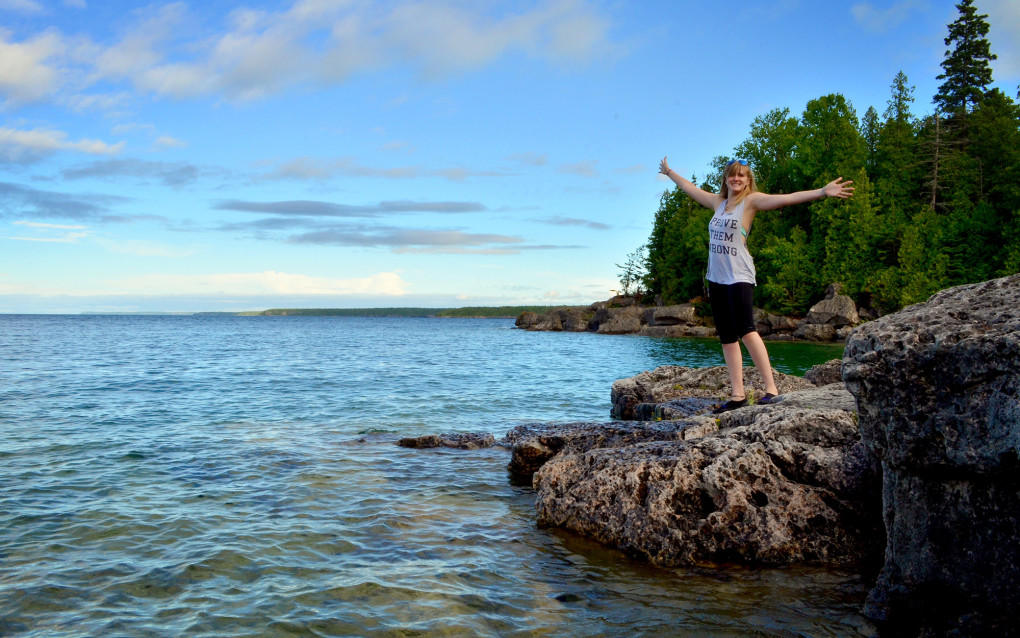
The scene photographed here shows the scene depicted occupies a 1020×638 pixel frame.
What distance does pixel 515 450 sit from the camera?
8.84 m

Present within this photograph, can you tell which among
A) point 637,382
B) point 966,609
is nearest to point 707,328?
point 637,382

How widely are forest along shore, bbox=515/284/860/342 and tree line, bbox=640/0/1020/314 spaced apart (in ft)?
13.4

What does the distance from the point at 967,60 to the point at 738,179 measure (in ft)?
237

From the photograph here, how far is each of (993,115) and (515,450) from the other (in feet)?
200

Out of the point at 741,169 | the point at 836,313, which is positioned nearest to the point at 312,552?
the point at 741,169

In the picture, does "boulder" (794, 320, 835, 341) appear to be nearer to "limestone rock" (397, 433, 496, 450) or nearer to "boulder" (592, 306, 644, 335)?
"boulder" (592, 306, 644, 335)

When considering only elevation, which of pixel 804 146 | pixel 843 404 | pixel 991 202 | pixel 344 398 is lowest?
pixel 344 398

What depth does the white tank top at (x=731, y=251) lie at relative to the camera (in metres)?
7.49

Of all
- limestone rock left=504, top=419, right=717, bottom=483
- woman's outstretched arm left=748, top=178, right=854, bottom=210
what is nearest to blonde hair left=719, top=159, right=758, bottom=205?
woman's outstretched arm left=748, top=178, right=854, bottom=210

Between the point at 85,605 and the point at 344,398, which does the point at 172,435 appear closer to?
the point at 344,398

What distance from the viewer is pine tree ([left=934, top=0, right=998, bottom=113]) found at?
202ft

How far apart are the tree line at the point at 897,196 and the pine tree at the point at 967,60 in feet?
0.31

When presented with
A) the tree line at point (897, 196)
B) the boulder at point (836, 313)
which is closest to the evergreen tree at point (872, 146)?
the tree line at point (897, 196)

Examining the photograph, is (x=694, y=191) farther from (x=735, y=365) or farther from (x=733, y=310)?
(x=735, y=365)
